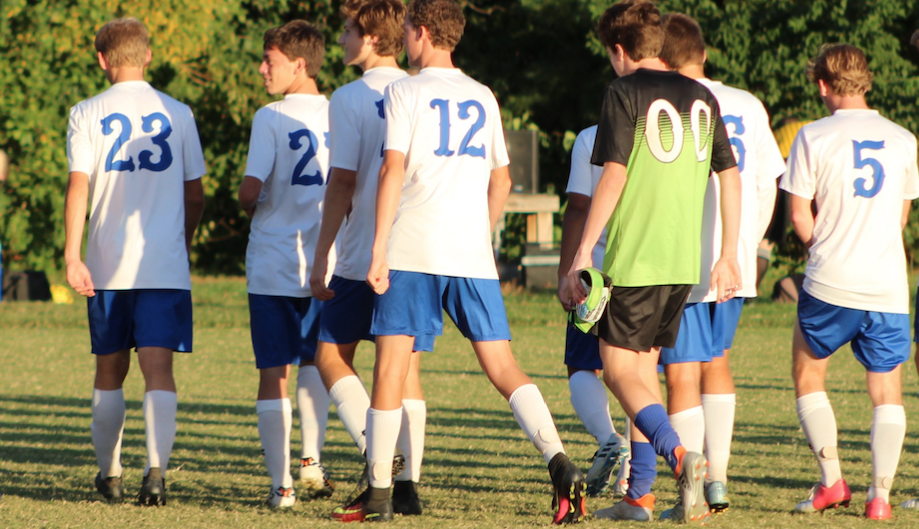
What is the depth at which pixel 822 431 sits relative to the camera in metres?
4.45

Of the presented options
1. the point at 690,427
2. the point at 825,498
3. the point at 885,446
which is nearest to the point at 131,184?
the point at 690,427

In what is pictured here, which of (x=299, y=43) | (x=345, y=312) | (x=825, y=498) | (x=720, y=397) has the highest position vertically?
(x=299, y=43)

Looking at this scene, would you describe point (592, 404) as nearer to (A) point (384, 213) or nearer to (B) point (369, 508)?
(B) point (369, 508)

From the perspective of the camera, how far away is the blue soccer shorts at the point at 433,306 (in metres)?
4.05

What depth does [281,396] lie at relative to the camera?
15.4 ft

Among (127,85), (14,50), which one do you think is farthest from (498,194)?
(14,50)

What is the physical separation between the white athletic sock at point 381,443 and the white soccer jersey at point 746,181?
1.31 metres

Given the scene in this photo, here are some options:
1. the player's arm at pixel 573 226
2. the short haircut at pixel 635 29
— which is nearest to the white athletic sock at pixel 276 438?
the player's arm at pixel 573 226

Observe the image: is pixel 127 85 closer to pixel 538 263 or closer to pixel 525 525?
pixel 525 525

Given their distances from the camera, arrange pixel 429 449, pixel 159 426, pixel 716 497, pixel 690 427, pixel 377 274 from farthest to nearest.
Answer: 1. pixel 429 449
2. pixel 159 426
3. pixel 690 427
4. pixel 716 497
5. pixel 377 274

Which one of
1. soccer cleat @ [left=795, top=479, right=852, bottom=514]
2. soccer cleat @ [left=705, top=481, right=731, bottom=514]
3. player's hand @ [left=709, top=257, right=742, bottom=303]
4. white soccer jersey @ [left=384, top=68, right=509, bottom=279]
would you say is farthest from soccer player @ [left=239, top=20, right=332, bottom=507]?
soccer cleat @ [left=795, top=479, right=852, bottom=514]

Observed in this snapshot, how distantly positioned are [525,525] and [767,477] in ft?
5.20

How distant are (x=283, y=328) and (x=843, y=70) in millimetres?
2550

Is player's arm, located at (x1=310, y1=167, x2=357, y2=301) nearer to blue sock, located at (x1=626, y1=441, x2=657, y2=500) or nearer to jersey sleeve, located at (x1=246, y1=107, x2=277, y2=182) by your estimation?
jersey sleeve, located at (x1=246, y1=107, x2=277, y2=182)
